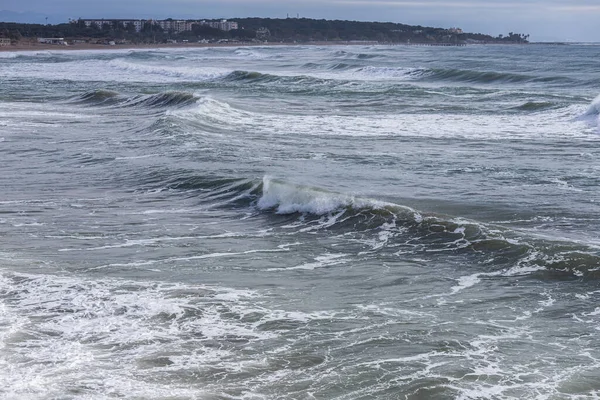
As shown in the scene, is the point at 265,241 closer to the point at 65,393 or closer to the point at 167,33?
the point at 65,393

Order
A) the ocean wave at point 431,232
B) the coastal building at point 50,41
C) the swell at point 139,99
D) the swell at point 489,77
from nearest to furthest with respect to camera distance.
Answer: the ocean wave at point 431,232
the swell at point 139,99
the swell at point 489,77
the coastal building at point 50,41

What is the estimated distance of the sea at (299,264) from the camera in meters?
6.80

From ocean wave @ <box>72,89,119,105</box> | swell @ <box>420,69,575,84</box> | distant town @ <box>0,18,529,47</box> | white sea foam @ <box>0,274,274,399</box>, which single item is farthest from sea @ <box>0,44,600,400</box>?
distant town @ <box>0,18,529,47</box>

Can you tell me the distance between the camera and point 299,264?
9914mm

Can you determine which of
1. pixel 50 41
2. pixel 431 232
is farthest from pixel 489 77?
pixel 50 41

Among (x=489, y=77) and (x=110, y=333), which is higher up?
(x=489, y=77)

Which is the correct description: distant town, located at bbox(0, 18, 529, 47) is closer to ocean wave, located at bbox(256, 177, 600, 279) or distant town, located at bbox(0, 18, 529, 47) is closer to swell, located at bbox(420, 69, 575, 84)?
swell, located at bbox(420, 69, 575, 84)

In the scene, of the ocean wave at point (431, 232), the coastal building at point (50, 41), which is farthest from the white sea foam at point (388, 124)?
the coastal building at point (50, 41)

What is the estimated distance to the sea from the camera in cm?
680

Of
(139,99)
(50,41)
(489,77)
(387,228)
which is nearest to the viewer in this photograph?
(387,228)

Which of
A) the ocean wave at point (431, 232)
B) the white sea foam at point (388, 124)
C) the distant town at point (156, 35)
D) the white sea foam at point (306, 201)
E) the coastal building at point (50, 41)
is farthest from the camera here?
the distant town at point (156, 35)

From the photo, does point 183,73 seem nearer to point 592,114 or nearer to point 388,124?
point 388,124

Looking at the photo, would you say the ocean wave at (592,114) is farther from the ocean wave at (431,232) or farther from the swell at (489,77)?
the swell at (489,77)

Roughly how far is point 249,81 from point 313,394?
1531 inches
